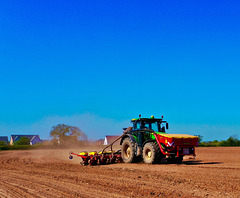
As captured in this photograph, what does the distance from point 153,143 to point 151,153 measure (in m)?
0.47

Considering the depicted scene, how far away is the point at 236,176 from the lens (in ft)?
29.9

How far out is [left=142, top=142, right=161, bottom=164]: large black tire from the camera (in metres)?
13.4

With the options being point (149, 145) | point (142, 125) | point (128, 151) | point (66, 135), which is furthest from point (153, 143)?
point (66, 135)

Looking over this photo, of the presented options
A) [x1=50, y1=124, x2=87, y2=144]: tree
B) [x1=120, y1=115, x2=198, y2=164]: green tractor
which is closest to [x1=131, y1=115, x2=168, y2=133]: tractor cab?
[x1=120, y1=115, x2=198, y2=164]: green tractor

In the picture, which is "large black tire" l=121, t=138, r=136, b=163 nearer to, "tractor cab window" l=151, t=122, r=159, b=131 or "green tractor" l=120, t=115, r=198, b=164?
"green tractor" l=120, t=115, r=198, b=164

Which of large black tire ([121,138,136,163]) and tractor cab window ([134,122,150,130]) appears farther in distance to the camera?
tractor cab window ([134,122,150,130])

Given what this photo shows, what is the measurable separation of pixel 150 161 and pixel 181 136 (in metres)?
1.86

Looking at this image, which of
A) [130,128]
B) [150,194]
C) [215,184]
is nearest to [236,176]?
[215,184]

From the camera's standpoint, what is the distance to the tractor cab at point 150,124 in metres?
15.1

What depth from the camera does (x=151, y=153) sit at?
534 inches

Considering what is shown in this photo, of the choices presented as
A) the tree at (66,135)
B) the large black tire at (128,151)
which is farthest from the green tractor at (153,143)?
the tree at (66,135)

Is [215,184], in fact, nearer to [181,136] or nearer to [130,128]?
[181,136]

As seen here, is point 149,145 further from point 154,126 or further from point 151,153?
point 154,126

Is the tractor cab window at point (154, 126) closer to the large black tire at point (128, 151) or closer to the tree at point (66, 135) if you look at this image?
the large black tire at point (128, 151)
